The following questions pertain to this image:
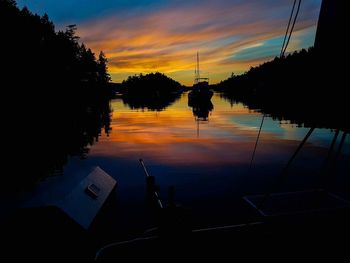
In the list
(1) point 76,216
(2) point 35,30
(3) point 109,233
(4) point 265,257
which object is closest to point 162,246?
(4) point 265,257

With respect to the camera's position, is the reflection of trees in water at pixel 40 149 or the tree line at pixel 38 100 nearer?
→ the reflection of trees in water at pixel 40 149

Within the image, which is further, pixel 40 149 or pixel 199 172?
pixel 40 149

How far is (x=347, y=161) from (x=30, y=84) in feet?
191

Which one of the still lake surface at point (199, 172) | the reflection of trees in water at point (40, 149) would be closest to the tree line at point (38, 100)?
the reflection of trees in water at point (40, 149)

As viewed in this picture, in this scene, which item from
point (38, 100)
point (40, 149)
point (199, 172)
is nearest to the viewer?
point (199, 172)

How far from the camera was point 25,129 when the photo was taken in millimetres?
35844

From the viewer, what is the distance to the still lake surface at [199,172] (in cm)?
1105

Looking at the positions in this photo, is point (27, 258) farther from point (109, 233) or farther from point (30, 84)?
point (30, 84)

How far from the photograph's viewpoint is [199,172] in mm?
17766

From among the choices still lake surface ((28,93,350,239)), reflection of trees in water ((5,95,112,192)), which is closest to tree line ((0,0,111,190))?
reflection of trees in water ((5,95,112,192))

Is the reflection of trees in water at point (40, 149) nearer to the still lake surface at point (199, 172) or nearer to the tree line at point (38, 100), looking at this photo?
the tree line at point (38, 100)

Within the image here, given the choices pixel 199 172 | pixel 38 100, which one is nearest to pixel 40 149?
pixel 199 172

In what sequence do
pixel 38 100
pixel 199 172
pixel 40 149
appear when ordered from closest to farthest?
pixel 199 172 → pixel 40 149 → pixel 38 100

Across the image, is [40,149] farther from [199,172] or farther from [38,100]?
[38,100]
